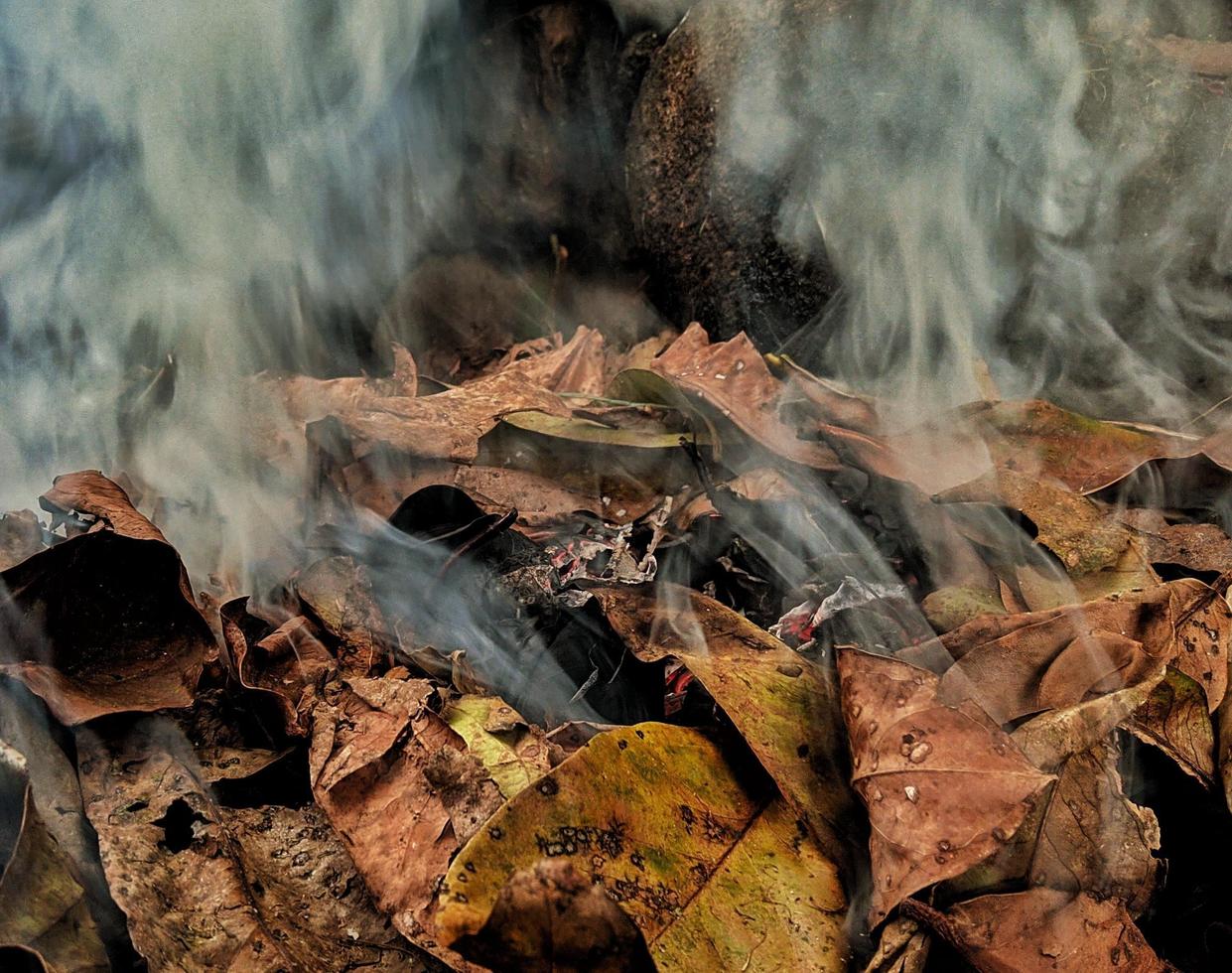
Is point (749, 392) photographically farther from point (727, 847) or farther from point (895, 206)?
point (727, 847)

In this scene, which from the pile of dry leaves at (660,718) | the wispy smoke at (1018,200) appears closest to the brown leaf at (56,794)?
the pile of dry leaves at (660,718)

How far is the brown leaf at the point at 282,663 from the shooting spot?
1.26 m

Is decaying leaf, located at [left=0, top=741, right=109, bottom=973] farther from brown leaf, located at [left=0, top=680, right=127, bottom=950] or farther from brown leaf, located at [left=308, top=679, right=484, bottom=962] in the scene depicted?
brown leaf, located at [left=308, top=679, right=484, bottom=962]

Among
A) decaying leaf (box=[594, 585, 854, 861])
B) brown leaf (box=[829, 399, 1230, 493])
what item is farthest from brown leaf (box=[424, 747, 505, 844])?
brown leaf (box=[829, 399, 1230, 493])

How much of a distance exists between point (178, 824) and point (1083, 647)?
3.43 feet

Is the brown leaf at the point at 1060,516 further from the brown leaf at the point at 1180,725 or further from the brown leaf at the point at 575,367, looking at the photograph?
the brown leaf at the point at 575,367

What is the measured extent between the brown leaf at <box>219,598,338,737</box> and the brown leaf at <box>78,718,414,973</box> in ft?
0.37

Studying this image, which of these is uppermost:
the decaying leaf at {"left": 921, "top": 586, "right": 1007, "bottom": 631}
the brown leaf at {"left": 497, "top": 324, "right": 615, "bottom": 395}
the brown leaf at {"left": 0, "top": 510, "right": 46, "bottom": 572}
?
the brown leaf at {"left": 0, "top": 510, "right": 46, "bottom": 572}

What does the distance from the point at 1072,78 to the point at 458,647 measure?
5.94 ft

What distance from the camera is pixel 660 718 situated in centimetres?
Answer: 125

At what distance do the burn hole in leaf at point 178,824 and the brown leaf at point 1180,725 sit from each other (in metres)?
1.08

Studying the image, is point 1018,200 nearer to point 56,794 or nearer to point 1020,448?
point 1020,448

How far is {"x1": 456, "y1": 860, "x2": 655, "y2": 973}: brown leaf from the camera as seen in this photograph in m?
0.77

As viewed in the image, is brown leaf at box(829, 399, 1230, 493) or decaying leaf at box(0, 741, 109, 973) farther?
brown leaf at box(829, 399, 1230, 493)
